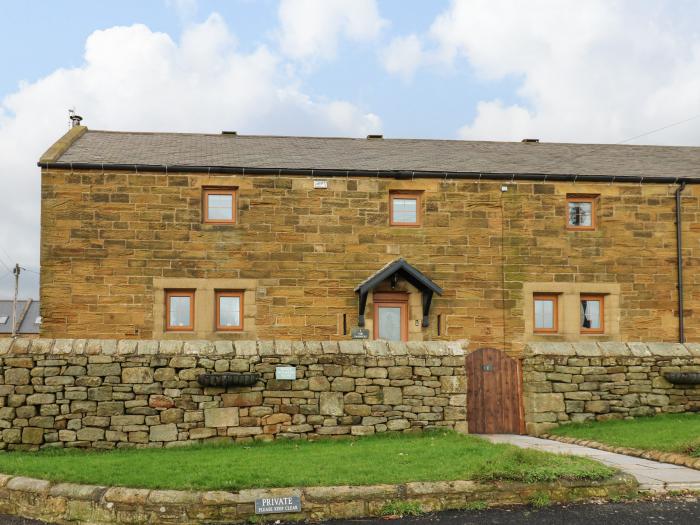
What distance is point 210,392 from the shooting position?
10156 millimetres

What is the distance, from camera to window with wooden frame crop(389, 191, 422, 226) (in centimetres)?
1714

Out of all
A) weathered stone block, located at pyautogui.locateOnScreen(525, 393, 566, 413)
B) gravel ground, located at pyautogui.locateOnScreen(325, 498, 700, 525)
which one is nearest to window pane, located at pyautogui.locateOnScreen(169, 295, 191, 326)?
weathered stone block, located at pyautogui.locateOnScreen(525, 393, 566, 413)

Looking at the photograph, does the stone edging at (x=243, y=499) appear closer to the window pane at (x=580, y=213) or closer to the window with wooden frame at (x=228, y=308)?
the window with wooden frame at (x=228, y=308)

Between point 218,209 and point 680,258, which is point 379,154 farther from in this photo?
point 680,258

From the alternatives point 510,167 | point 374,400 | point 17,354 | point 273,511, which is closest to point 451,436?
point 374,400

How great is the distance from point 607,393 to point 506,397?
1761mm

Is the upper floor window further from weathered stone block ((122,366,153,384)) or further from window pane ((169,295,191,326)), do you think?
weathered stone block ((122,366,153,384))

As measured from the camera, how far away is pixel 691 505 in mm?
6934

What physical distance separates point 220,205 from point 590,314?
9.91 meters

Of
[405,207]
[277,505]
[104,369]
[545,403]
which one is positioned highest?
[405,207]

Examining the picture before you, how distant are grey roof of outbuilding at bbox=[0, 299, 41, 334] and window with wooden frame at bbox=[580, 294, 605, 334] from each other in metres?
48.5

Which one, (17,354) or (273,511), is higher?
(17,354)

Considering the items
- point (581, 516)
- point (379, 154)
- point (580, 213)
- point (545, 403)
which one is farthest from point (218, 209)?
point (581, 516)

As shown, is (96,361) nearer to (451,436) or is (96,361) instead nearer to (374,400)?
(374,400)
